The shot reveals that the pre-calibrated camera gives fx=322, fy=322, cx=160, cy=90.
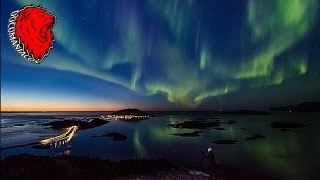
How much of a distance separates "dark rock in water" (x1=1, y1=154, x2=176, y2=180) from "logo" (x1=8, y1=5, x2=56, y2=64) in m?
5.41

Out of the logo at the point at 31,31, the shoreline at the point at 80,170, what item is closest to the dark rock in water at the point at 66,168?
the shoreline at the point at 80,170

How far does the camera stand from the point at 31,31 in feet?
51.1

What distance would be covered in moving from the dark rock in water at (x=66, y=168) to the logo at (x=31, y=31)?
5.41 metres

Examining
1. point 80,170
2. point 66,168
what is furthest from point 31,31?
point 80,170

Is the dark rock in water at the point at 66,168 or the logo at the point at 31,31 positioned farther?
the dark rock in water at the point at 66,168

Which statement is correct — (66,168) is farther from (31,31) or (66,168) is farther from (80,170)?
(31,31)

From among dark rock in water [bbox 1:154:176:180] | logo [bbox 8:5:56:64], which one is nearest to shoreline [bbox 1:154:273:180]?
dark rock in water [bbox 1:154:176:180]

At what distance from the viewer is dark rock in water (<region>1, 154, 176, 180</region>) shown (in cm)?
1572

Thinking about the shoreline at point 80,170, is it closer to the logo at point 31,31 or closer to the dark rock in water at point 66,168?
the dark rock in water at point 66,168

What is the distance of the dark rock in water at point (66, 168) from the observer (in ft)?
→ 51.6

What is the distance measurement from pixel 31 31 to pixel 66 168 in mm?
7148

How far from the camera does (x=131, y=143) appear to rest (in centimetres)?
3319

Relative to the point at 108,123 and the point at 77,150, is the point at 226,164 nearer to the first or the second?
the point at 77,150

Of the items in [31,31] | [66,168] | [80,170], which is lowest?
[80,170]
